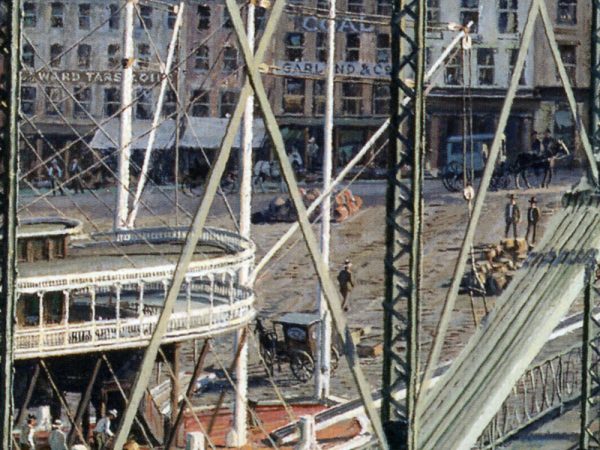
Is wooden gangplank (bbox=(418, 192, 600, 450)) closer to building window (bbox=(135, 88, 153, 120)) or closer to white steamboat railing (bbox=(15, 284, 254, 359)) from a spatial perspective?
white steamboat railing (bbox=(15, 284, 254, 359))

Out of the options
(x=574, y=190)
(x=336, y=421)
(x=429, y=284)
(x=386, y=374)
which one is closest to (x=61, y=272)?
(x=336, y=421)

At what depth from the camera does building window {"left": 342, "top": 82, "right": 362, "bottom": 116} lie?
50.8m

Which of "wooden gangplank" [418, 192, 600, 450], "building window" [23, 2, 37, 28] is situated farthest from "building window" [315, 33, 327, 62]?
"wooden gangplank" [418, 192, 600, 450]

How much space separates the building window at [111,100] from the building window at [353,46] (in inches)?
320

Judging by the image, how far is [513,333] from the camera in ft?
32.4

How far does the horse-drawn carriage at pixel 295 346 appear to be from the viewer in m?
26.2

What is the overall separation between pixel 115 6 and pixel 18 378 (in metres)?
35.0

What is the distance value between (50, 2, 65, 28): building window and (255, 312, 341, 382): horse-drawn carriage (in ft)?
93.4

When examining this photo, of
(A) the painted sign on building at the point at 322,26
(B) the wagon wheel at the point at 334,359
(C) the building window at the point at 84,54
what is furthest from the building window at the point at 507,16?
(B) the wagon wheel at the point at 334,359

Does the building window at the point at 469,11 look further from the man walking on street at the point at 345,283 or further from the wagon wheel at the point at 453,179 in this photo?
the man walking on street at the point at 345,283

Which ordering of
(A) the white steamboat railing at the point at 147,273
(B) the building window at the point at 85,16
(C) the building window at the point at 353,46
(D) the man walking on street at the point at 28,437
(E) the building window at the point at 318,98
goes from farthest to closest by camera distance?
(B) the building window at the point at 85,16 < (C) the building window at the point at 353,46 < (E) the building window at the point at 318,98 < (D) the man walking on street at the point at 28,437 < (A) the white steamboat railing at the point at 147,273

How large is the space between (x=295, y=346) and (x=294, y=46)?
25.9 m

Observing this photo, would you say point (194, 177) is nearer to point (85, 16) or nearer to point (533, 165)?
point (85, 16)

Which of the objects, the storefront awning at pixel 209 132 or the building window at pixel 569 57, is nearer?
the storefront awning at pixel 209 132
